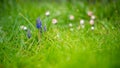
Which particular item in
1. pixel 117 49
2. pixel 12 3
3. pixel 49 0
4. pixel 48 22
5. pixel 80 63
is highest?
pixel 49 0

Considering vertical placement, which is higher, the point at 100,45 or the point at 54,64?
the point at 100,45

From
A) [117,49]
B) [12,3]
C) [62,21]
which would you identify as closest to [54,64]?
Answer: [117,49]

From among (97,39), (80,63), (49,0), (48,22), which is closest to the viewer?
(80,63)

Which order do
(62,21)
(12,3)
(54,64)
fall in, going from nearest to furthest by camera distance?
(54,64)
(62,21)
(12,3)

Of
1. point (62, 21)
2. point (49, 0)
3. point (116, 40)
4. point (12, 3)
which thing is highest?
point (49, 0)

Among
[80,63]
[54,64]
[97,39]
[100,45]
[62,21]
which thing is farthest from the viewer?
[62,21]

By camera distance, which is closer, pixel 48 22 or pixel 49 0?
pixel 48 22

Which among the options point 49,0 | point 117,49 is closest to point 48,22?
point 117,49

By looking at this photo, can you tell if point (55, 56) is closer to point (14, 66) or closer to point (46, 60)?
Answer: point (46, 60)

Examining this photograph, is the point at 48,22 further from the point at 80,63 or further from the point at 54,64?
the point at 80,63
